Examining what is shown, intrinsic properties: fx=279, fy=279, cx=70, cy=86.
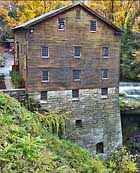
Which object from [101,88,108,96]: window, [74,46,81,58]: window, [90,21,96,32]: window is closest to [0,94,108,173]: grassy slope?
[74,46,81,58]: window

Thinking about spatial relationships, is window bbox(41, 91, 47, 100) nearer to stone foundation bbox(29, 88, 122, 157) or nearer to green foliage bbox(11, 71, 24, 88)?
stone foundation bbox(29, 88, 122, 157)

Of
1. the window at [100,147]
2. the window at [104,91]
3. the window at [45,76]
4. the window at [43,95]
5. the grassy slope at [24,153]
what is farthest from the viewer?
the window at [100,147]

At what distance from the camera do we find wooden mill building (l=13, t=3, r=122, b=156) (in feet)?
70.8

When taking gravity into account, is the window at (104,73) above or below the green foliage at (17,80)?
above

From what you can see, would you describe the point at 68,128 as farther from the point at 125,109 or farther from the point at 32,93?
the point at 125,109

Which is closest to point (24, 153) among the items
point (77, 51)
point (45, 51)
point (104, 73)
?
point (45, 51)

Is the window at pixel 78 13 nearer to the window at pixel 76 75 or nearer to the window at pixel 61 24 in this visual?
the window at pixel 61 24

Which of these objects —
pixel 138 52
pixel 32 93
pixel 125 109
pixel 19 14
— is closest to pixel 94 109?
pixel 125 109

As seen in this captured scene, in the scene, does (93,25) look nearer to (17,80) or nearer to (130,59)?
(17,80)

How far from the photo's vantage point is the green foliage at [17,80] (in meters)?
23.4

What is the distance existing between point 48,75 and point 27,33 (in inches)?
144

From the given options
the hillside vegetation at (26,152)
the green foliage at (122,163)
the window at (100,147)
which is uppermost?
the hillside vegetation at (26,152)

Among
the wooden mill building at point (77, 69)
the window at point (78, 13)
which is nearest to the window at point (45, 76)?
the wooden mill building at point (77, 69)

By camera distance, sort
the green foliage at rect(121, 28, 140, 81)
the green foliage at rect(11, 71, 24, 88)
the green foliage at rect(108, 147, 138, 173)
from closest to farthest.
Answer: the green foliage at rect(108, 147, 138, 173) → the green foliage at rect(11, 71, 24, 88) → the green foliage at rect(121, 28, 140, 81)
